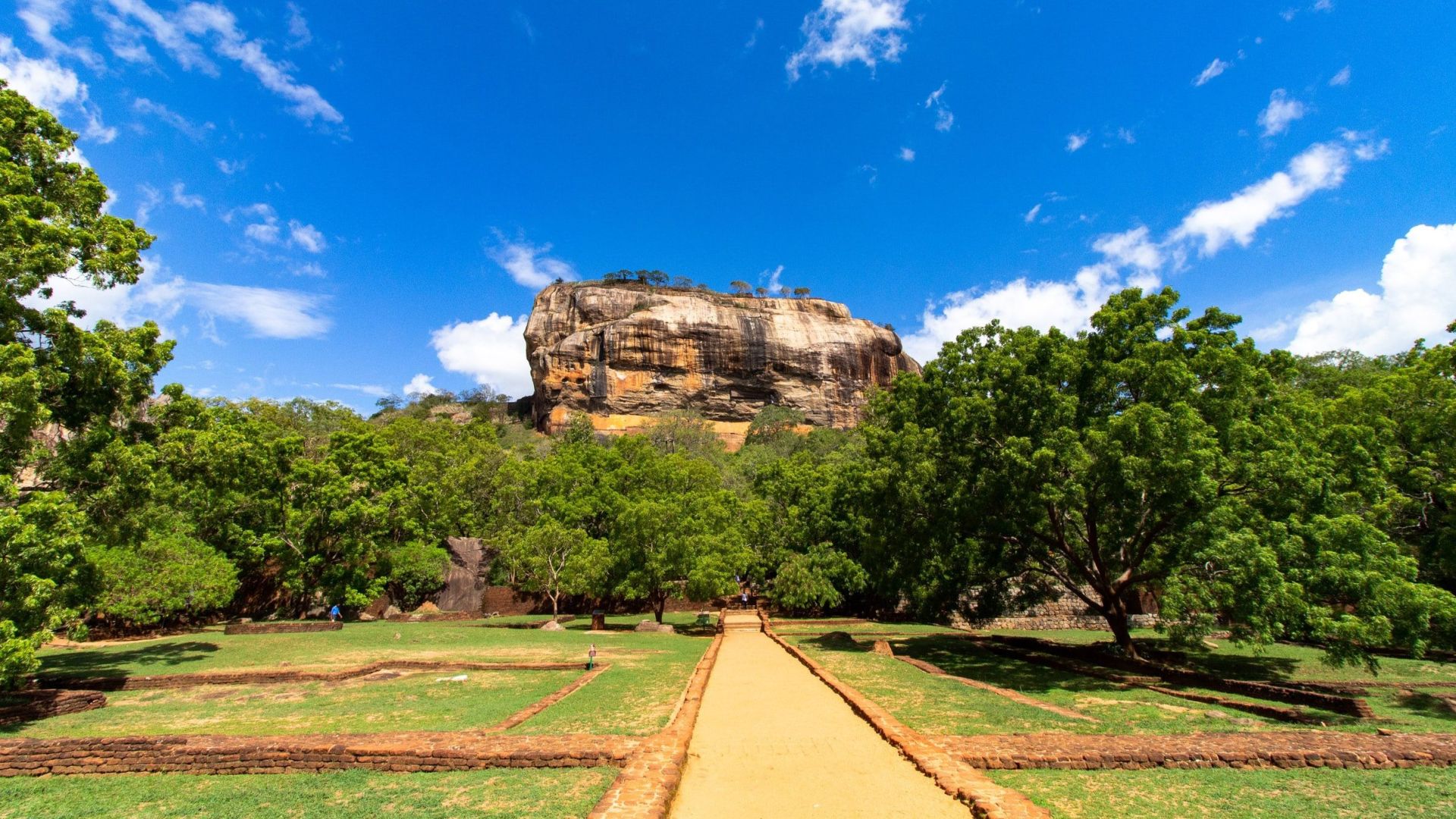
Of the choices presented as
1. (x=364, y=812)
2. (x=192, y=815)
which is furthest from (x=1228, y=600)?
(x=192, y=815)

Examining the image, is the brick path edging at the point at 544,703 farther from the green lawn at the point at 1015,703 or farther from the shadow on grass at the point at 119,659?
the shadow on grass at the point at 119,659

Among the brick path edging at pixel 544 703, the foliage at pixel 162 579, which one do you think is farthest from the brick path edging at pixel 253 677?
the foliage at pixel 162 579

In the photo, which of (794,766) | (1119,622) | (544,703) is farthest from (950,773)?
(1119,622)

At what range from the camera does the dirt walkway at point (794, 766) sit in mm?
5781

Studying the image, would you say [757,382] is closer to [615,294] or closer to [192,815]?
[615,294]

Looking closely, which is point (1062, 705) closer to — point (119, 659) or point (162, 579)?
point (119, 659)

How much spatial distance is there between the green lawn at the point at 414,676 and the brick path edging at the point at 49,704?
309mm

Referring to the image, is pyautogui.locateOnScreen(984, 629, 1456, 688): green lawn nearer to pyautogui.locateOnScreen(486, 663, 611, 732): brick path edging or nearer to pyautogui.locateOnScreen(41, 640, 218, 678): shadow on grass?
pyautogui.locateOnScreen(486, 663, 611, 732): brick path edging

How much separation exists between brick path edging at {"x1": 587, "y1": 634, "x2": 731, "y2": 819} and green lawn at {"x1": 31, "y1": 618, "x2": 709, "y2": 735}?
68 centimetres

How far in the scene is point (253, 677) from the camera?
11.8m

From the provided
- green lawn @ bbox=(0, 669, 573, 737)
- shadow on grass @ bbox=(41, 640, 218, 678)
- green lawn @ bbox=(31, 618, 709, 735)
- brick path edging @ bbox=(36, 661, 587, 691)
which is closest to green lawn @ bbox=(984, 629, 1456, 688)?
green lawn @ bbox=(31, 618, 709, 735)

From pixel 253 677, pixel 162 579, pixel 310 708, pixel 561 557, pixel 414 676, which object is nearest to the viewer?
pixel 310 708

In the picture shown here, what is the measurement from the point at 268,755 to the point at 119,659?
11.8 meters

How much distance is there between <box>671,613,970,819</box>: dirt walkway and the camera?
5.78m
